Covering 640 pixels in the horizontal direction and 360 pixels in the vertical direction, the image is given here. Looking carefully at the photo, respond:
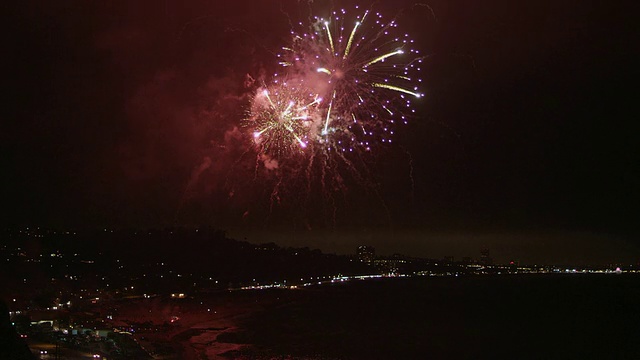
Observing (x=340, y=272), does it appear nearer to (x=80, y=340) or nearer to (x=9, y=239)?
(x=9, y=239)

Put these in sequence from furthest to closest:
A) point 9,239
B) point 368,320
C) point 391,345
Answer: point 9,239 → point 368,320 → point 391,345

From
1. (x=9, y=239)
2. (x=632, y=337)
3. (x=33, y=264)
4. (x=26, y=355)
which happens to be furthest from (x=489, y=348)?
(x=9, y=239)

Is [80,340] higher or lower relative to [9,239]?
lower

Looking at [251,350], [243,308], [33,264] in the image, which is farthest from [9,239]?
[251,350]

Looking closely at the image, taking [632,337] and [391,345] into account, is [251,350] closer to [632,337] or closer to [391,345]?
[391,345]

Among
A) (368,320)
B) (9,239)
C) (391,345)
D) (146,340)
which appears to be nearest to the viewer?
(146,340)

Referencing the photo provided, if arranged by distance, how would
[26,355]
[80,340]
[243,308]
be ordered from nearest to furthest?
[26,355] → [80,340] → [243,308]

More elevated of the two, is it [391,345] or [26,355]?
[26,355]

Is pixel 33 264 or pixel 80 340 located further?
pixel 33 264

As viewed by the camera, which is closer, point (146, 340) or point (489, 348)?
point (146, 340)
